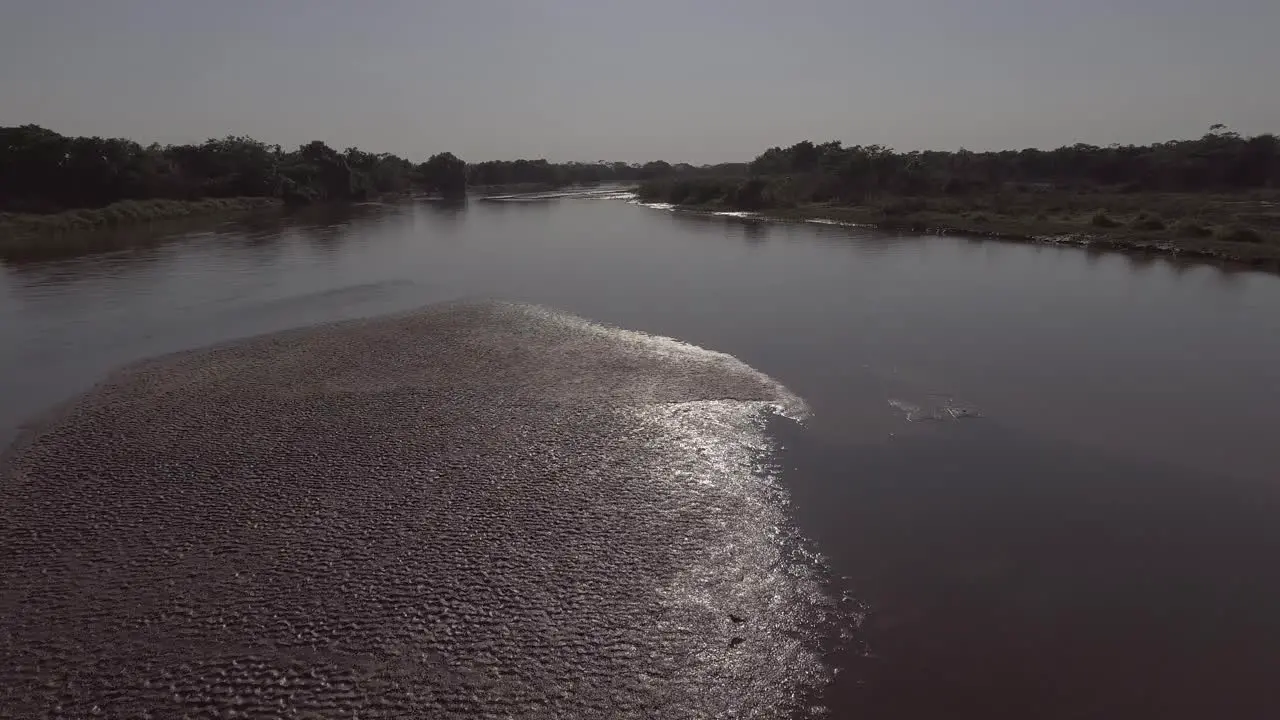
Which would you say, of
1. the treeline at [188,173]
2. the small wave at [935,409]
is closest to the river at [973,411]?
the small wave at [935,409]

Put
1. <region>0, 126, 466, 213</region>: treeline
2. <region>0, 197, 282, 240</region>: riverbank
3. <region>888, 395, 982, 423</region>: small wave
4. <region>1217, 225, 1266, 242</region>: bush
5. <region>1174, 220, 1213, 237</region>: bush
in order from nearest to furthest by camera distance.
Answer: <region>888, 395, 982, 423</region>: small wave < <region>1217, 225, 1266, 242</region>: bush < <region>1174, 220, 1213, 237</region>: bush < <region>0, 197, 282, 240</region>: riverbank < <region>0, 126, 466, 213</region>: treeline

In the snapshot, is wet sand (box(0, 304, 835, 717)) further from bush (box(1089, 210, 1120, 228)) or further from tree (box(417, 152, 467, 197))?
tree (box(417, 152, 467, 197))

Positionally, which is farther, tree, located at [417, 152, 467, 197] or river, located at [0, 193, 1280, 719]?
tree, located at [417, 152, 467, 197]

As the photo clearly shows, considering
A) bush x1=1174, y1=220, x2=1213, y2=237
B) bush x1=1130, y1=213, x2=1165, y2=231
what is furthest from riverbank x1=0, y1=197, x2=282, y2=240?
bush x1=1174, y1=220, x2=1213, y2=237

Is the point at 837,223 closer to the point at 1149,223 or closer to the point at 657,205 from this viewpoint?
the point at 1149,223

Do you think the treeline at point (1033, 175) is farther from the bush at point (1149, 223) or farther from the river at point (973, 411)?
the river at point (973, 411)

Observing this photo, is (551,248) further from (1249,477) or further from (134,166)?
(134,166)

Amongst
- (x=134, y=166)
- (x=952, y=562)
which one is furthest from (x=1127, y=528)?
(x=134, y=166)
